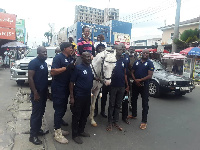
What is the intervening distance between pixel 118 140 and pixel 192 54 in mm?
11990

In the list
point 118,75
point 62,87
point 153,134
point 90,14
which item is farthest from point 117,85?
point 90,14

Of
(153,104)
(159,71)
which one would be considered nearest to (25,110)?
(153,104)

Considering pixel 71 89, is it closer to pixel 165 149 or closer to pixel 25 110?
pixel 165 149

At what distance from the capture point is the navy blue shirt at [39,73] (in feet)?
11.6

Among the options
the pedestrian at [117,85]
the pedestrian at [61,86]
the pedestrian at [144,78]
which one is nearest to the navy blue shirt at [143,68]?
the pedestrian at [144,78]

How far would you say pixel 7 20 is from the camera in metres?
18.0

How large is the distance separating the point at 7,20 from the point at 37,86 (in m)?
17.4

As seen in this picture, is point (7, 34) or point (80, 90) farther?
point (7, 34)

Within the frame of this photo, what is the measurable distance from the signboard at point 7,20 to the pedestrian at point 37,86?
1693 centimetres

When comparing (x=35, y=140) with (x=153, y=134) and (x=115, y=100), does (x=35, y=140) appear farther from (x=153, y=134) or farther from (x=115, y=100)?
(x=153, y=134)

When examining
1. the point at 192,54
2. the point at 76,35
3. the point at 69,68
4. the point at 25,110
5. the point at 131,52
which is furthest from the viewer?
the point at 76,35

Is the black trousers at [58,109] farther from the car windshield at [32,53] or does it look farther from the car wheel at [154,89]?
the car windshield at [32,53]

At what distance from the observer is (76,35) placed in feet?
112

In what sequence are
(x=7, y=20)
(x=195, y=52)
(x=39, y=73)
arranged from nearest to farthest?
(x=39, y=73) → (x=195, y=52) → (x=7, y=20)
